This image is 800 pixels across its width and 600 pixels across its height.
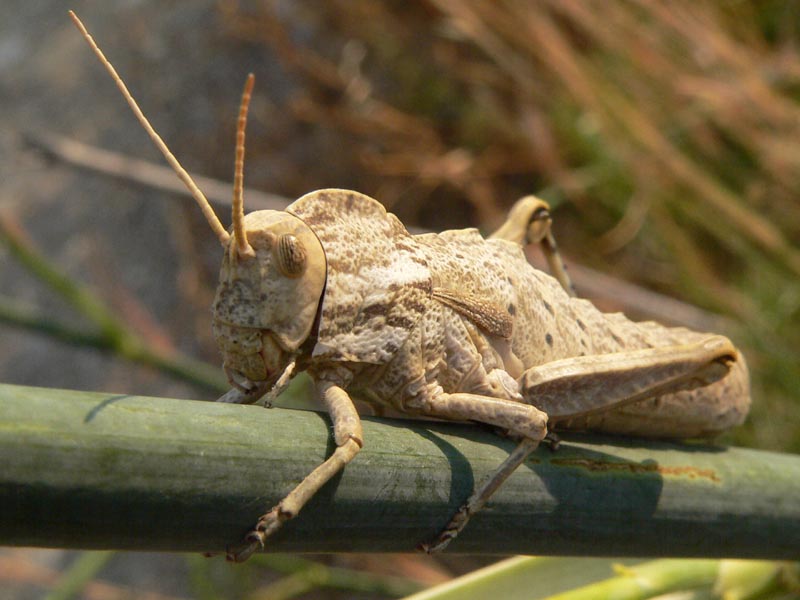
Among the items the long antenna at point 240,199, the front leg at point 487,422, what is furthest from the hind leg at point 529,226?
the long antenna at point 240,199

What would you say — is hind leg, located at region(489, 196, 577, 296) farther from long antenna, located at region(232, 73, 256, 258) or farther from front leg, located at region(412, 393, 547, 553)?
long antenna, located at region(232, 73, 256, 258)

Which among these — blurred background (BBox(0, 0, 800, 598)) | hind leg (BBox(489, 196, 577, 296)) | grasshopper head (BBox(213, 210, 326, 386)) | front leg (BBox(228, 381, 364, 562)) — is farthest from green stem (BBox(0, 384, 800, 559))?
blurred background (BBox(0, 0, 800, 598))

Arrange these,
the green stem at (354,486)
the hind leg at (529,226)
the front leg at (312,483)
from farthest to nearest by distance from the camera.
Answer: the hind leg at (529,226) → the front leg at (312,483) → the green stem at (354,486)

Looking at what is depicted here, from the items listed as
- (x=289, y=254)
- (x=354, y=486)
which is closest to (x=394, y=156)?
(x=289, y=254)

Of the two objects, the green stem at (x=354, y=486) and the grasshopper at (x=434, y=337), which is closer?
the green stem at (x=354, y=486)

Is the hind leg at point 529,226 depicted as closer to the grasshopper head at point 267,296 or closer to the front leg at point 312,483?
the grasshopper head at point 267,296

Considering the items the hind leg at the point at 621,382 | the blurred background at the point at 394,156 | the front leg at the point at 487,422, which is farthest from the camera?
the blurred background at the point at 394,156

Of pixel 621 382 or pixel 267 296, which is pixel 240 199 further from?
pixel 621 382

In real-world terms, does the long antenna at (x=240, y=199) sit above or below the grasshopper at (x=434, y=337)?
above
